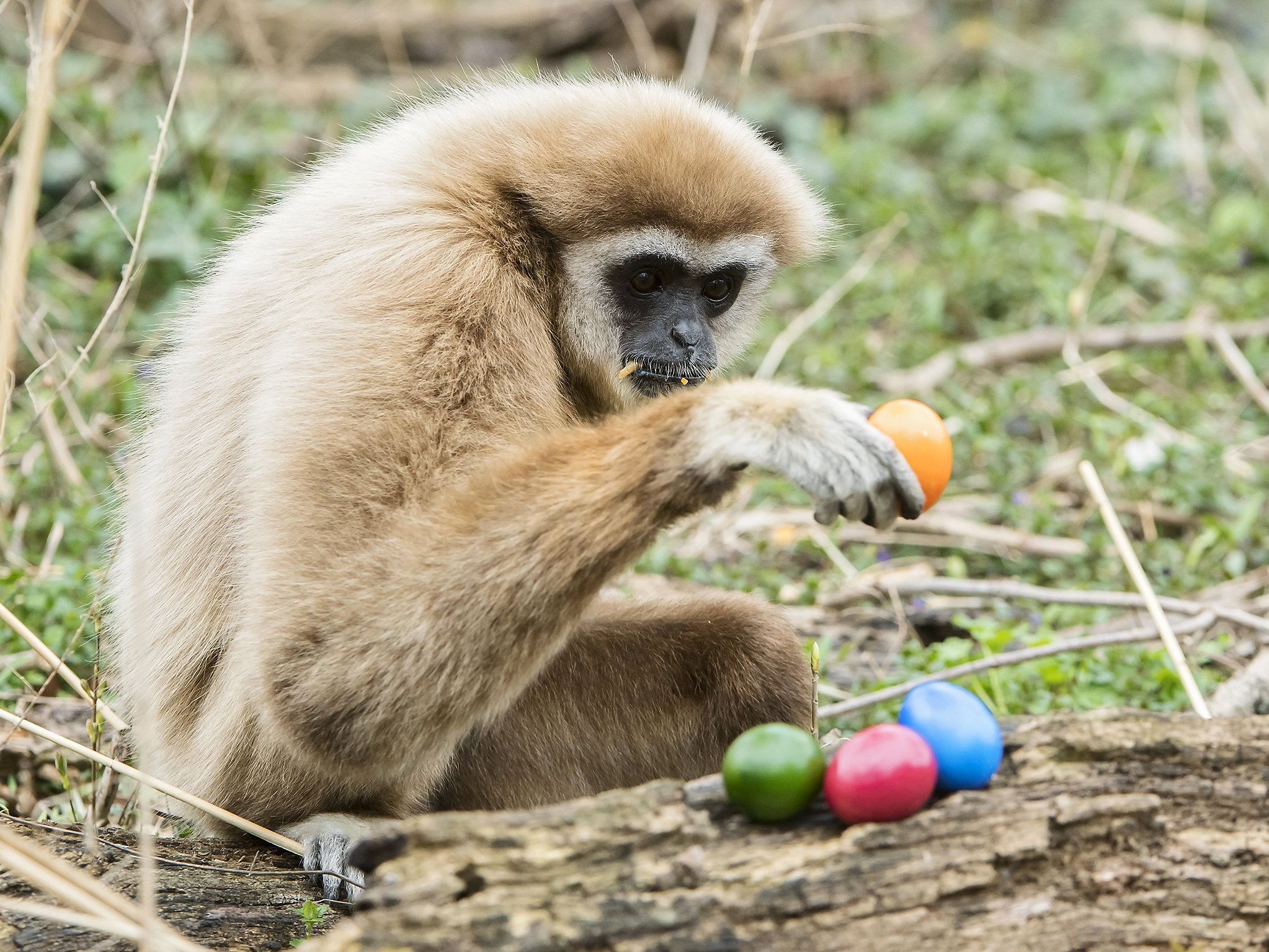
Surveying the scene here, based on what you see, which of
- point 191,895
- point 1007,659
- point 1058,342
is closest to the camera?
point 191,895

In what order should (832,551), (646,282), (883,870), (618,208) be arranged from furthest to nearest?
(832,551)
(646,282)
(618,208)
(883,870)

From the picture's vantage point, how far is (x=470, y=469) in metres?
3.03

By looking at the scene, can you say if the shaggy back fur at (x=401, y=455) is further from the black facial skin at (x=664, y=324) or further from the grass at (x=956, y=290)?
the grass at (x=956, y=290)

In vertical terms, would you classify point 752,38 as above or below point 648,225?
above

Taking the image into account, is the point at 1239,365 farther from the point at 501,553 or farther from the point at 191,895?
the point at 191,895

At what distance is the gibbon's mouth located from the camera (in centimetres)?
404

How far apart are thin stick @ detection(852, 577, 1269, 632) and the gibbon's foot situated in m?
2.85

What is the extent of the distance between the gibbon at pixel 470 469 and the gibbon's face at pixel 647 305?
0.03 feet

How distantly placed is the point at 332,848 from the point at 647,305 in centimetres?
192

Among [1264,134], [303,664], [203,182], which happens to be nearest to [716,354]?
[303,664]

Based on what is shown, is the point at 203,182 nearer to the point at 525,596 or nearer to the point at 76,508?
the point at 76,508

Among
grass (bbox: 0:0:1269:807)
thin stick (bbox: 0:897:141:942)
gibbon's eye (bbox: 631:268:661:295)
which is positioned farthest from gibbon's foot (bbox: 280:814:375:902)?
gibbon's eye (bbox: 631:268:661:295)

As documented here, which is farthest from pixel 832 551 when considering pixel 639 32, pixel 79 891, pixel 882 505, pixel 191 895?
pixel 639 32

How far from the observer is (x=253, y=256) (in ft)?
12.6
